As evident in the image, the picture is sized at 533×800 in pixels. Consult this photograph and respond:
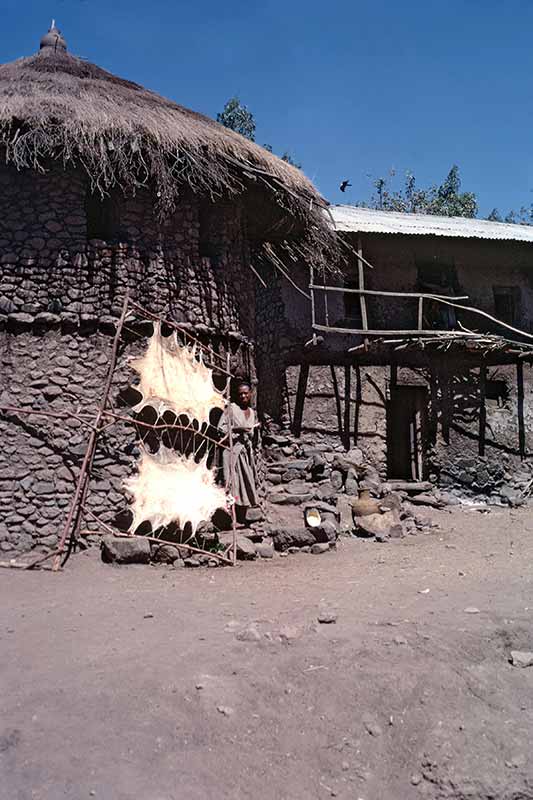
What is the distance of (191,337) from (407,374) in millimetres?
5260

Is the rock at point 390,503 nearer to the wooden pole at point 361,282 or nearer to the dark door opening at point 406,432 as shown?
the dark door opening at point 406,432

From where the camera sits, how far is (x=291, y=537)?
654cm

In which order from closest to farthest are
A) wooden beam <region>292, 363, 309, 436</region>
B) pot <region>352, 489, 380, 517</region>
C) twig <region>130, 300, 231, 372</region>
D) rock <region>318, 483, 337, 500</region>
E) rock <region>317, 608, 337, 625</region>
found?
1. rock <region>317, 608, 337, 625</region>
2. twig <region>130, 300, 231, 372</region>
3. pot <region>352, 489, 380, 517</region>
4. rock <region>318, 483, 337, 500</region>
5. wooden beam <region>292, 363, 309, 436</region>

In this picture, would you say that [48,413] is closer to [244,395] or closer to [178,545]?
[178,545]

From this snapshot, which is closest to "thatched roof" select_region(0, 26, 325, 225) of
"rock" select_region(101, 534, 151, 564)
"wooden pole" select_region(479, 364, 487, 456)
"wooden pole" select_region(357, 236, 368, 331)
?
"wooden pole" select_region(357, 236, 368, 331)

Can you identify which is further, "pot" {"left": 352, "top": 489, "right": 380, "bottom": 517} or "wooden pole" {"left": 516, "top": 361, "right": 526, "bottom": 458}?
"wooden pole" {"left": 516, "top": 361, "right": 526, "bottom": 458}

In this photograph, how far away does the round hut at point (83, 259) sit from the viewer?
6.08 metres

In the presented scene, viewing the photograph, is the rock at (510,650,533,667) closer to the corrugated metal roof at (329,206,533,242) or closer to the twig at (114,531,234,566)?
the twig at (114,531,234,566)

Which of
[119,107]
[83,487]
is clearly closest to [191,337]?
[83,487]

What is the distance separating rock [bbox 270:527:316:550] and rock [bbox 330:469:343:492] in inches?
108

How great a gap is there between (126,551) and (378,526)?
3.45 m

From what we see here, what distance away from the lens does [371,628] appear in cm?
386

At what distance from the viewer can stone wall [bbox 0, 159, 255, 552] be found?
19.8ft

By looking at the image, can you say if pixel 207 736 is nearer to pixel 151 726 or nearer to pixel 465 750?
pixel 151 726
